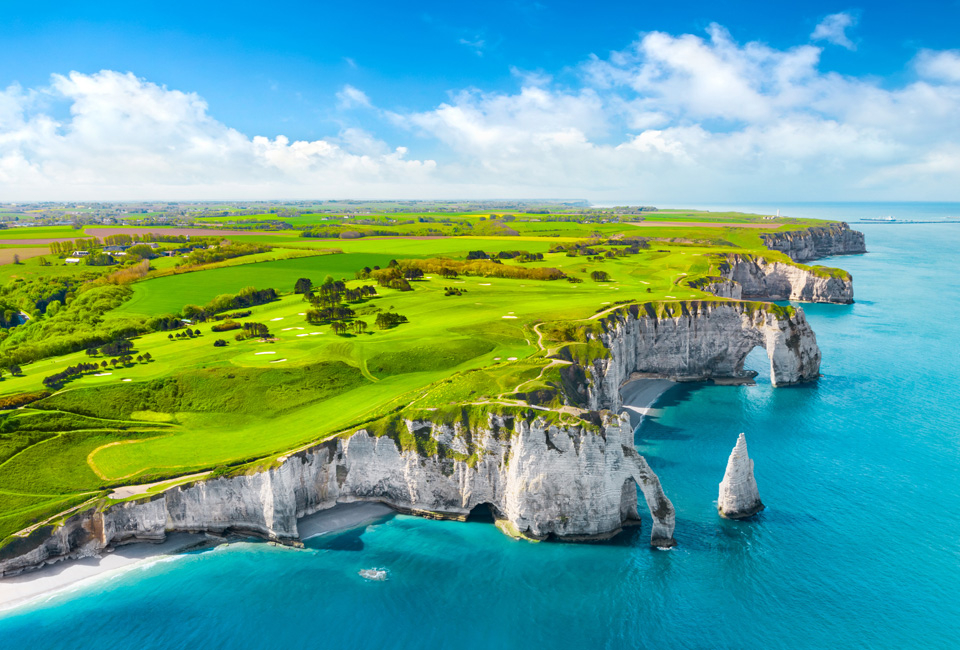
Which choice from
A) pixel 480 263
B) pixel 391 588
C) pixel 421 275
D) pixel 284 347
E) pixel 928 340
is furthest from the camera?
pixel 480 263

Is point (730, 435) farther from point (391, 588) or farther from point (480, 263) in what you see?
point (480, 263)

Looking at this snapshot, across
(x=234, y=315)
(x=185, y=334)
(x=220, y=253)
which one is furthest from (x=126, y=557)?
(x=220, y=253)

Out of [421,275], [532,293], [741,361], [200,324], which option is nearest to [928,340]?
[741,361]

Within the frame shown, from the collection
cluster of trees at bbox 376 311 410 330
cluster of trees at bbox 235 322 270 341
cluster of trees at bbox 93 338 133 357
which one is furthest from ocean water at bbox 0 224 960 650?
cluster of trees at bbox 376 311 410 330

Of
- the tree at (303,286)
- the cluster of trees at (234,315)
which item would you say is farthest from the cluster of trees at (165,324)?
the tree at (303,286)

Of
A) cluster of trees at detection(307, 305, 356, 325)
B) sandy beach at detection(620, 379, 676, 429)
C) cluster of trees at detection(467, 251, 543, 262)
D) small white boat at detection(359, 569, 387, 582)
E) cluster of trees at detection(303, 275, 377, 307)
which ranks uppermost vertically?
cluster of trees at detection(467, 251, 543, 262)

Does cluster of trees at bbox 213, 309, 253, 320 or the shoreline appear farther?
cluster of trees at bbox 213, 309, 253, 320

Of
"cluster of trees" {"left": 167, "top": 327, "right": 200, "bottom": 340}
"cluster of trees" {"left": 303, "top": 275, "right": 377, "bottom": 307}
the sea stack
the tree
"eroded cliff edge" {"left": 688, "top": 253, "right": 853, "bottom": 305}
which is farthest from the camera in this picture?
"eroded cliff edge" {"left": 688, "top": 253, "right": 853, "bottom": 305}

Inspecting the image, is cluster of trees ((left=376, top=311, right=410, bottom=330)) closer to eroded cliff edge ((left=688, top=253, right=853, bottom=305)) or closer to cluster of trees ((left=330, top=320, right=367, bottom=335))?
cluster of trees ((left=330, top=320, right=367, bottom=335))
